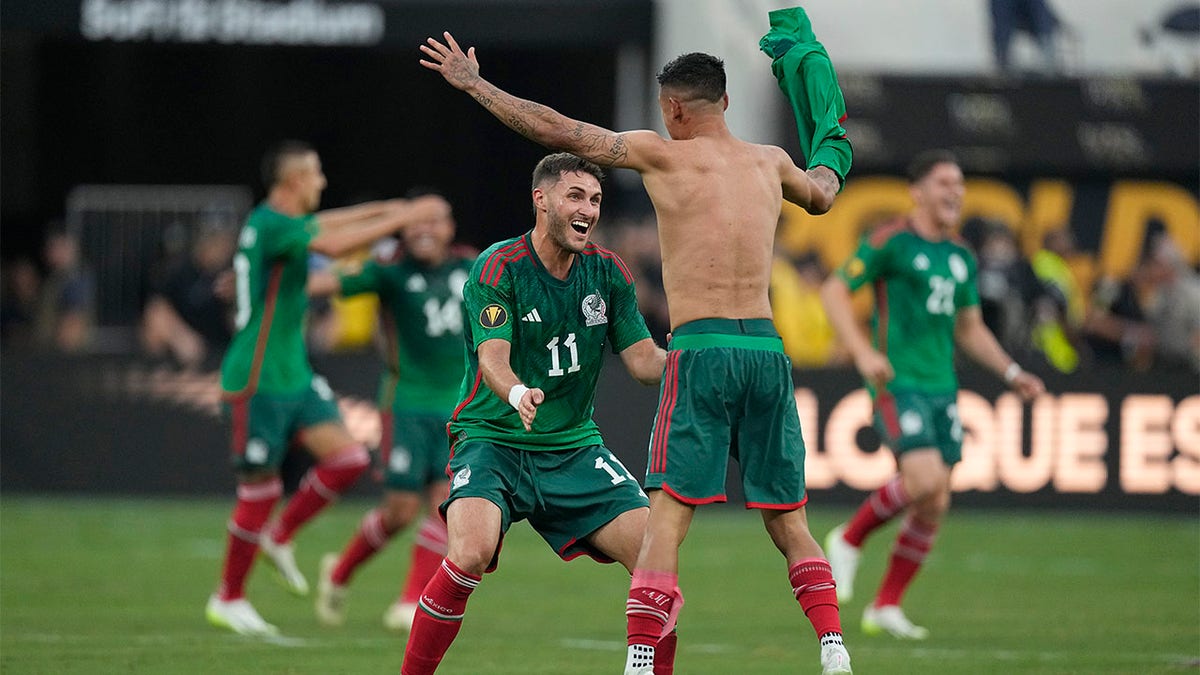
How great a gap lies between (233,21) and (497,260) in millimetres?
15197

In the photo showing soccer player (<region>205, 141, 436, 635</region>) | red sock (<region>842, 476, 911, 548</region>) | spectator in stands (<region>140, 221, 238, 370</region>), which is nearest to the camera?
soccer player (<region>205, 141, 436, 635</region>)

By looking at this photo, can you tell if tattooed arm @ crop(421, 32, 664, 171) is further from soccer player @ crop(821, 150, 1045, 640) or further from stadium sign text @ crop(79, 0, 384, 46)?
stadium sign text @ crop(79, 0, 384, 46)

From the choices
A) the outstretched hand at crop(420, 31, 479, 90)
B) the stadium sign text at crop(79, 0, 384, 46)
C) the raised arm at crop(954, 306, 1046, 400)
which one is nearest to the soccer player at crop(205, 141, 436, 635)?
the outstretched hand at crop(420, 31, 479, 90)

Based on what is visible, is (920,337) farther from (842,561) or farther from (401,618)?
(401,618)

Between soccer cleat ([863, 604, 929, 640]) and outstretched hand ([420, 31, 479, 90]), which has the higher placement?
outstretched hand ([420, 31, 479, 90])

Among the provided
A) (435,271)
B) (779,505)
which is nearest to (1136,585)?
(435,271)

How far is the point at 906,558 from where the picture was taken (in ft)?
36.7

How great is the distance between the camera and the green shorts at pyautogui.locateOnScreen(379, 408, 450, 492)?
11664mm

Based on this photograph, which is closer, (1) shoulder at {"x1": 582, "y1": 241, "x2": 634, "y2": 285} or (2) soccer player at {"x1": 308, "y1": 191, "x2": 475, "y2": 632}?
(1) shoulder at {"x1": 582, "y1": 241, "x2": 634, "y2": 285}

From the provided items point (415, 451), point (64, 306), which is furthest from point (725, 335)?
point (64, 306)

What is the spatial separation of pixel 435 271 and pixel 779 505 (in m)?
4.71

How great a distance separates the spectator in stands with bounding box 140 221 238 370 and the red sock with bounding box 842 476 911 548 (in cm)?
892

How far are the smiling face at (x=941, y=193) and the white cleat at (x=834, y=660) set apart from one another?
4870mm

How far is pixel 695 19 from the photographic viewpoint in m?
21.8
